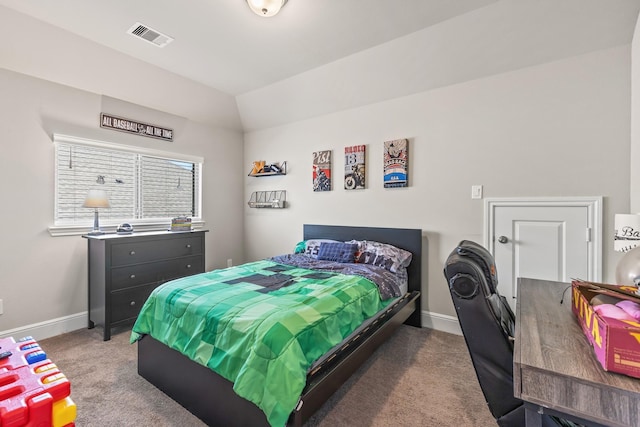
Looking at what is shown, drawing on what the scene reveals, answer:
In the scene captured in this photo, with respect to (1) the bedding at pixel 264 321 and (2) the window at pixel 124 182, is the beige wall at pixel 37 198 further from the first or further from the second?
(1) the bedding at pixel 264 321

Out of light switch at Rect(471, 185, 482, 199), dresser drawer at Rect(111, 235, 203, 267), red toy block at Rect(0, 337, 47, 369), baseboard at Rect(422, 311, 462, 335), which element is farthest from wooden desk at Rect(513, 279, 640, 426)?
dresser drawer at Rect(111, 235, 203, 267)

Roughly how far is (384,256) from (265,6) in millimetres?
2344

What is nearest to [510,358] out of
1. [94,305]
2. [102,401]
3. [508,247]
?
[508,247]

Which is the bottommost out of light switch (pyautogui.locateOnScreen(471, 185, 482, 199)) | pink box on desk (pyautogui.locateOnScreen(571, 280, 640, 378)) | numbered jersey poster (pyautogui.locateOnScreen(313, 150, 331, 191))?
pink box on desk (pyautogui.locateOnScreen(571, 280, 640, 378))

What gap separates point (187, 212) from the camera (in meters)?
4.04

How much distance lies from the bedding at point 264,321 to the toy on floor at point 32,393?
67 centimetres

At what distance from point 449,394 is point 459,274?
4.43 ft

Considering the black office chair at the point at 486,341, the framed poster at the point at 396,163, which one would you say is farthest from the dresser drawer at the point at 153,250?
the black office chair at the point at 486,341

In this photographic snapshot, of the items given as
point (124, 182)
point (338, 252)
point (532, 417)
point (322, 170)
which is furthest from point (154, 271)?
point (532, 417)

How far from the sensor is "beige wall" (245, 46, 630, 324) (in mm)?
2252

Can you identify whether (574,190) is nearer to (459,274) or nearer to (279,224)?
(459,274)

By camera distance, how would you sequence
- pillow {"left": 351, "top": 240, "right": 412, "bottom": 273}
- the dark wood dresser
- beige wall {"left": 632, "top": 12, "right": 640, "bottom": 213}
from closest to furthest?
beige wall {"left": 632, "top": 12, "right": 640, "bottom": 213}
the dark wood dresser
pillow {"left": 351, "top": 240, "right": 412, "bottom": 273}

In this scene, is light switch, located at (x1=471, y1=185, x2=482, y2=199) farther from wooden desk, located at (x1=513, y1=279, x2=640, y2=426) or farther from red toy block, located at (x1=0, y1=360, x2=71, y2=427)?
red toy block, located at (x1=0, y1=360, x2=71, y2=427)

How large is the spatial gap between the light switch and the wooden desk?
1931mm
